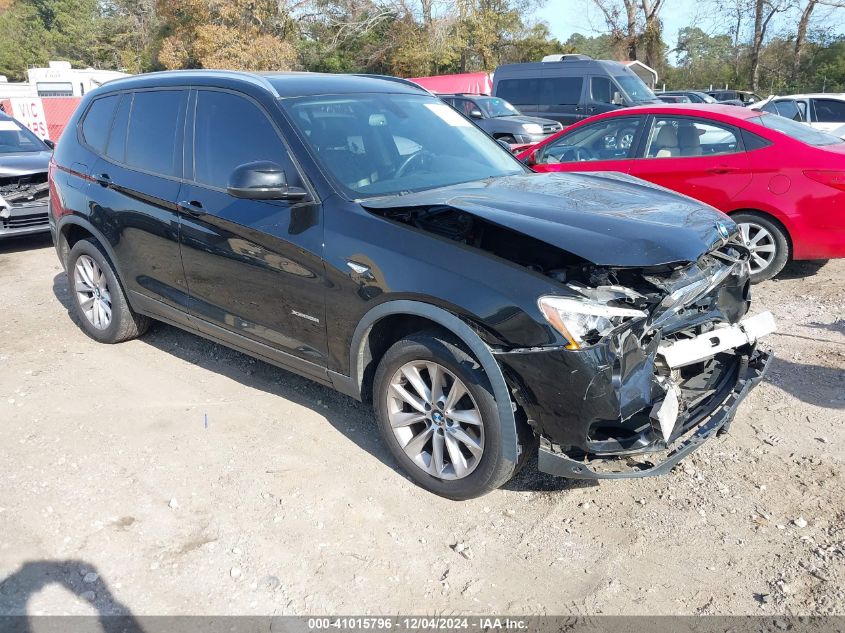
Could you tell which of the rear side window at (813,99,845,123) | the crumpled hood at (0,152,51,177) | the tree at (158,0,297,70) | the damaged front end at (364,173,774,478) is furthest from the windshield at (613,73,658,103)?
the tree at (158,0,297,70)

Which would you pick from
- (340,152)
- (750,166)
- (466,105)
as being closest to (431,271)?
(340,152)

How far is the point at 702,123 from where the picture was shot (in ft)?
21.9

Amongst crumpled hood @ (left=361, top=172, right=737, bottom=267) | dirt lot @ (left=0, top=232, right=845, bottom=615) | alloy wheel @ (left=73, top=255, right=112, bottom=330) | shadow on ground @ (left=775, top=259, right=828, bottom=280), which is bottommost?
dirt lot @ (left=0, top=232, right=845, bottom=615)

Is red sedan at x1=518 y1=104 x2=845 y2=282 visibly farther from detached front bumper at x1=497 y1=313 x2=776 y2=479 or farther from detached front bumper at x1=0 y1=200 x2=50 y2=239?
detached front bumper at x1=0 y1=200 x2=50 y2=239

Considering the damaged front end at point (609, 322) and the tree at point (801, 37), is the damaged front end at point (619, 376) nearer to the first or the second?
the damaged front end at point (609, 322)

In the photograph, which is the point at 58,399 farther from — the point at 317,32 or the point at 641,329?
the point at 317,32

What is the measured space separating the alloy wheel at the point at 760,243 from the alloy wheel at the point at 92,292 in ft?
18.1

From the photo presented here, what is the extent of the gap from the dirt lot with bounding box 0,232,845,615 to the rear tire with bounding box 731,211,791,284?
199 cm

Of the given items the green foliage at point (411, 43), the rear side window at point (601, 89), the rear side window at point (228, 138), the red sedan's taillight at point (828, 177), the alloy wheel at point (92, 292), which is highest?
the green foliage at point (411, 43)

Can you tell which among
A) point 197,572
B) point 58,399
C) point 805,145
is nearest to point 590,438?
point 197,572

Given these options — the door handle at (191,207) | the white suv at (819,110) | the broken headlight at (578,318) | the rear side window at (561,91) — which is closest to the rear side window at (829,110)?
the white suv at (819,110)

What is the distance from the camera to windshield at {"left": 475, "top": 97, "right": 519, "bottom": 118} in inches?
603

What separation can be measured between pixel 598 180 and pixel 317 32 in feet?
128

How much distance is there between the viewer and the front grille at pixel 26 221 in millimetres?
8258
